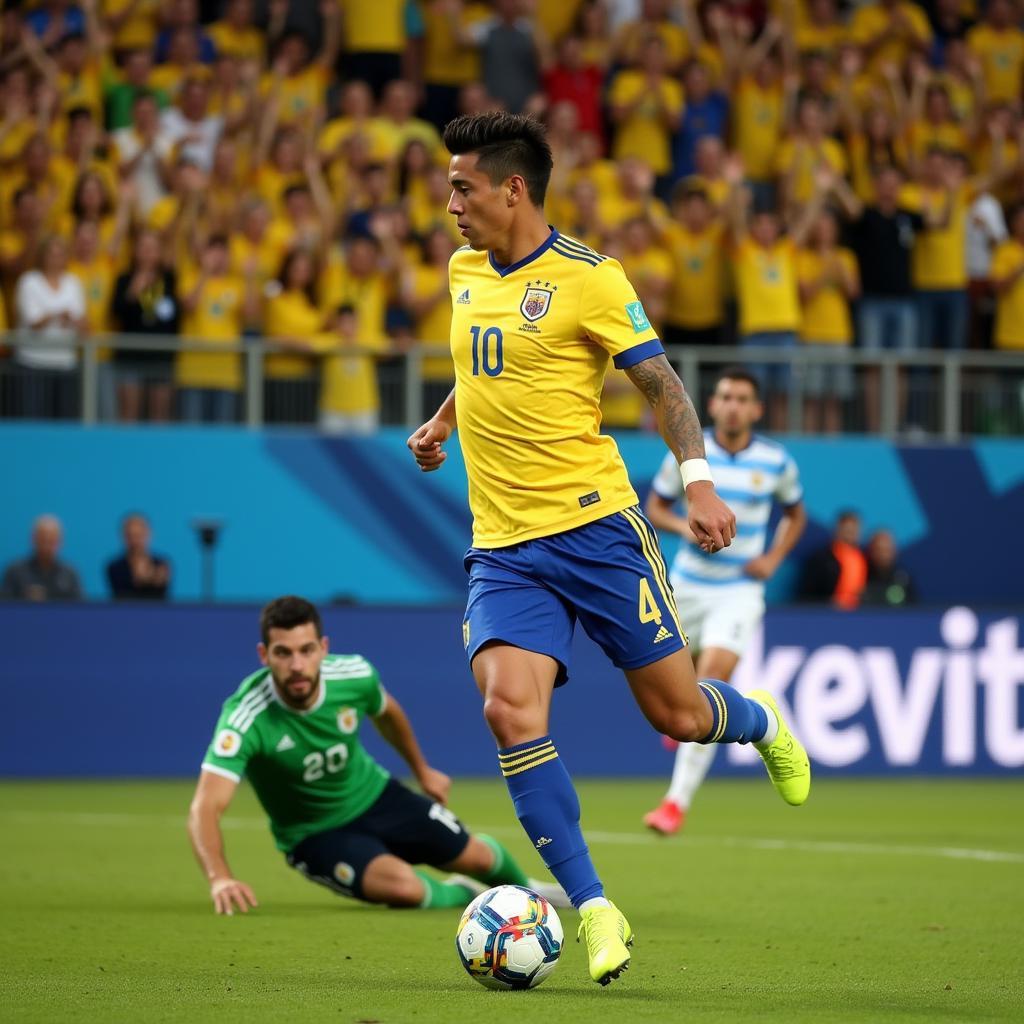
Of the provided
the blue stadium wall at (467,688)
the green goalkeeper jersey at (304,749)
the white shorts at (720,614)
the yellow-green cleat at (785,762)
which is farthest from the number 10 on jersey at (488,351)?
the blue stadium wall at (467,688)

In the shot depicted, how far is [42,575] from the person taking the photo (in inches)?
611

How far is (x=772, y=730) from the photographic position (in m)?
6.72

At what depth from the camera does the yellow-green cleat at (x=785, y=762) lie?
6.79 metres

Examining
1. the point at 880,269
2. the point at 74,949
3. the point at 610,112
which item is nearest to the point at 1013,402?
the point at 880,269

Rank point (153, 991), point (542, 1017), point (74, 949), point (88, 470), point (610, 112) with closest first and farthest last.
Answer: point (542, 1017)
point (153, 991)
point (74, 949)
point (88, 470)
point (610, 112)

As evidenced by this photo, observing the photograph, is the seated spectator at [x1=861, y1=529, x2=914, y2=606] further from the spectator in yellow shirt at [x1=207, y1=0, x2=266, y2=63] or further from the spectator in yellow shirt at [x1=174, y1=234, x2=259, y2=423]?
the spectator in yellow shirt at [x1=207, y1=0, x2=266, y2=63]

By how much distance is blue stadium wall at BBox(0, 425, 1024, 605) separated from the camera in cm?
1638

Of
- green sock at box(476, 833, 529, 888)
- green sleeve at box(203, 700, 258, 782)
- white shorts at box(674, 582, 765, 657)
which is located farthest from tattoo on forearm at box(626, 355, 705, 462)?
white shorts at box(674, 582, 765, 657)

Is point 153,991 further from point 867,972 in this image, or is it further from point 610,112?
point 610,112

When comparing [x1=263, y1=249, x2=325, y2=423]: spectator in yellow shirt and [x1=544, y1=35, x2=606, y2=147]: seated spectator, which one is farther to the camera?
[x1=544, y1=35, x2=606, y2=147]: seated spectator

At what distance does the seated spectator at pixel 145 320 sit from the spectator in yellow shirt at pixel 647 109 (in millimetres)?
4821

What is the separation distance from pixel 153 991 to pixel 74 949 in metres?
1.14

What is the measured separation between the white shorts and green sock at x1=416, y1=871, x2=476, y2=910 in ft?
9.53

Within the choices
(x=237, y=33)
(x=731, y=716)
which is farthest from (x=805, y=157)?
(x=731, y=716)
